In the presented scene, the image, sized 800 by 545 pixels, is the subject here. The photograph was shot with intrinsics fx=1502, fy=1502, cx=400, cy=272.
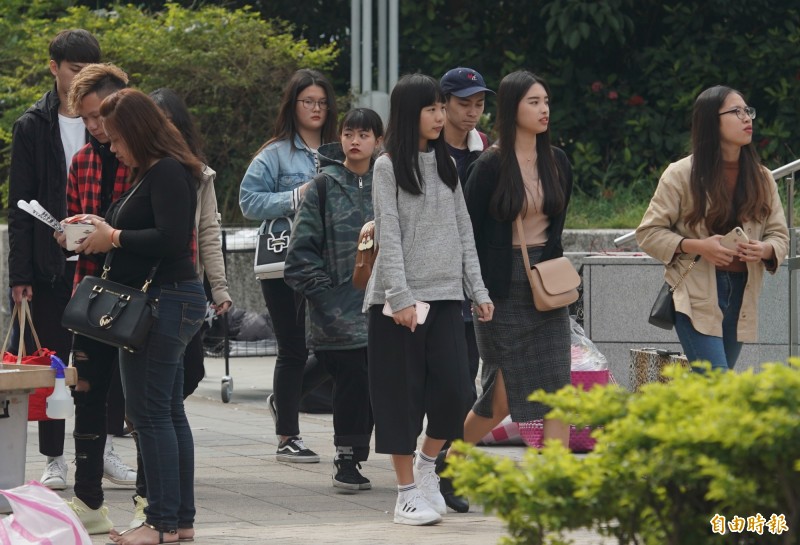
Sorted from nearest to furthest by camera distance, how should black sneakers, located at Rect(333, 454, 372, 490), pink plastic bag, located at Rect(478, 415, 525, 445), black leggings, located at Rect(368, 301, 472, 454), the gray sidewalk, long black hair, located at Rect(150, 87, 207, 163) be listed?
the gray sidewalk, black leggings, located at Rect(368, 301, 472, 454), long black hair, located at Rect(150, 87, 207, 163), black sneakers, located at Rect(333, 454, 372, 490), pink plastic bag, located at Rect(478, 415, 525, 445)

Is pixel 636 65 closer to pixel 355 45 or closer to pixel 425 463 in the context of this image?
pixel 355 45

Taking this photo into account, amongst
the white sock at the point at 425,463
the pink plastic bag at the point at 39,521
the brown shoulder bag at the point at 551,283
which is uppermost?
the brown shoulder bag at the point at 551,283

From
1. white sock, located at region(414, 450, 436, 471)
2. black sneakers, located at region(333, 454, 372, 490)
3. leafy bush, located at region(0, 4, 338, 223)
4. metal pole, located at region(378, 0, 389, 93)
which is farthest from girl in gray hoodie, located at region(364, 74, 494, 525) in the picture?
leafy bush, located at region(0, 4, 338, 223)

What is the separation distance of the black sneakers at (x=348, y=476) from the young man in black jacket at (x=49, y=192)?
1.28 m

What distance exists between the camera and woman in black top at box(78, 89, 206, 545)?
18.2ft

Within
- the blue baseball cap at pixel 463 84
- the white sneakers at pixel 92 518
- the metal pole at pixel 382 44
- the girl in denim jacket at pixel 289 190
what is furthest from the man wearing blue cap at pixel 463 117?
the metal pole at pixel 382 44

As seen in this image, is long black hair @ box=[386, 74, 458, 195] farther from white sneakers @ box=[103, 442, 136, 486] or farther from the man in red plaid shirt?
white sneakers @ box=[103, 442, 136, 486]

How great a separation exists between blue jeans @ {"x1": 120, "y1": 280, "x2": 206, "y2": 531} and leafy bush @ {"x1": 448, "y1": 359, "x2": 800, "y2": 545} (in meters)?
2.38

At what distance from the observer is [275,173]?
7973 mm

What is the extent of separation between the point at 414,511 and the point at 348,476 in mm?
960

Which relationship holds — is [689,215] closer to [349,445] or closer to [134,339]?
[349,445]

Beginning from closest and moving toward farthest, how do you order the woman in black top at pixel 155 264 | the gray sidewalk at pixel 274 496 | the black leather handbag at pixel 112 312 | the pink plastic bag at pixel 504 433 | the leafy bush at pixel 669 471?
the leafy bush at pixel 669 471, the black leather handbag at pixel 112 312, the woman in black top at pixel 155 264, the gray sidewalk at pixel 274 496, the pink plastic bag at pixel 504 433

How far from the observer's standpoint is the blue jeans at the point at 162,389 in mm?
5570

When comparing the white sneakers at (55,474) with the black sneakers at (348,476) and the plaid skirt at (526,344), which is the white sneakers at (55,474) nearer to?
the black sneakers at (348,476)
